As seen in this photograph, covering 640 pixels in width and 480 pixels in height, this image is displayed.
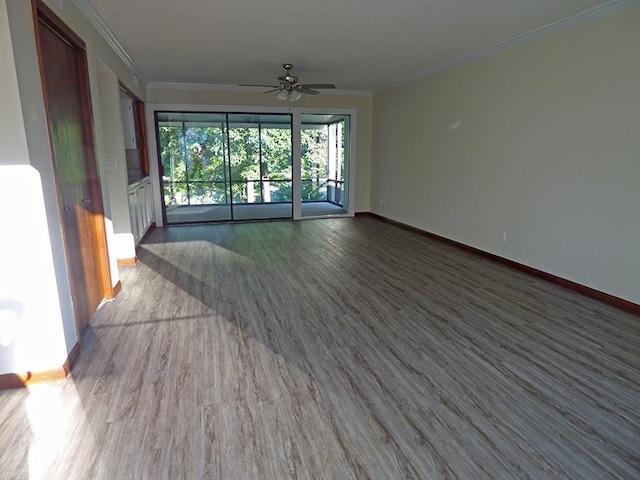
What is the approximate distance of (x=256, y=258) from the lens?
5.11 meters

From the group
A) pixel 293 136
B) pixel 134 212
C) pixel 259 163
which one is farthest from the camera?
pixel 259 163

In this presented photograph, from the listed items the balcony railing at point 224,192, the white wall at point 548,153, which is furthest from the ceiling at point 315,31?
the balcony railing at point 224,192

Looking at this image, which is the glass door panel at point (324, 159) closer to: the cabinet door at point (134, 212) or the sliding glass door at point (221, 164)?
the sliding glass door at point (221, 164)

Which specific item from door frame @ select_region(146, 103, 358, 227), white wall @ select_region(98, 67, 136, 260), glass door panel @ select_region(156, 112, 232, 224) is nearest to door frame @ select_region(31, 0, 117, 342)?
white wall @ select_region(98, 67, 136, 260)

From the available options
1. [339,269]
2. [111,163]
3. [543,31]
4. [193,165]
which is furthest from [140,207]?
[543,31]

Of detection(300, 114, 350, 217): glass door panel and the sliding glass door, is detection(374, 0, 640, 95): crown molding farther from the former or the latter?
the sliding glass door

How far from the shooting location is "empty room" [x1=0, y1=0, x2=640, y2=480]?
1924 millimetres

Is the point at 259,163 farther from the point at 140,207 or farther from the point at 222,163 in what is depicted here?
the point at 140,207

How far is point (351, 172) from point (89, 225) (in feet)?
18.6

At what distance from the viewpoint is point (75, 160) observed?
3041mm

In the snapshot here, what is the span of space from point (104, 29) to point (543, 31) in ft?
14.2

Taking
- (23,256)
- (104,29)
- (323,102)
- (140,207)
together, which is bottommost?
(140,207)

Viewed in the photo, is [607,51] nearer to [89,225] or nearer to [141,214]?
[89,225]

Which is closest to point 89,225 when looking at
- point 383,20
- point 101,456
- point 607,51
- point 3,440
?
point 3,440
